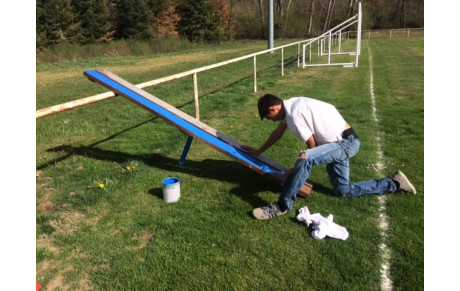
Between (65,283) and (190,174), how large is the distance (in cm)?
234

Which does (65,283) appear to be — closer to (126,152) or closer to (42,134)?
(126,152)

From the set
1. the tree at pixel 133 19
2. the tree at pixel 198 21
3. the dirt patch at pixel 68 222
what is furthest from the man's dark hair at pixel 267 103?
the tree at pixel 198 21

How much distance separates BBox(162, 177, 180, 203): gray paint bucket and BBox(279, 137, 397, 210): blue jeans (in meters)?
1.27

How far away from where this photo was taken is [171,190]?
13.7 feet

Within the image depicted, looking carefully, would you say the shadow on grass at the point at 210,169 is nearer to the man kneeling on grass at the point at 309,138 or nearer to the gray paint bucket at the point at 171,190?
the gray paint bucket at the point at 171,190

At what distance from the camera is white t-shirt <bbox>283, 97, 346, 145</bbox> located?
356 centimetres

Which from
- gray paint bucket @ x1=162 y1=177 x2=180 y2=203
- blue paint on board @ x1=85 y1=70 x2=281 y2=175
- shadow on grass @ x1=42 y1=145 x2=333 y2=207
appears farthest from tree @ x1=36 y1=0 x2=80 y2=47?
gray paint bucket @ x1=162 y1=177 x2=180 y2=203

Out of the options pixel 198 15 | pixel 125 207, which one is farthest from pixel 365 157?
pixel 198 15

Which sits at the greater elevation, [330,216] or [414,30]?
[414,30]

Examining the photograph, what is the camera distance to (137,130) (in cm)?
739

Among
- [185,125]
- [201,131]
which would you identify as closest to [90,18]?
[185,125]

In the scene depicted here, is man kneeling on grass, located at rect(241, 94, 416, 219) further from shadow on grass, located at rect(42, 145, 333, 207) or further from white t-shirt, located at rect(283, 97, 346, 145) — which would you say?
shadow on grass, located at rect(42, 145, 333, 207)

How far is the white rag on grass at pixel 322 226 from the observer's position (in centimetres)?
335

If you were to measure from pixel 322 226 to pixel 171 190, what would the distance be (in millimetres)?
1792
